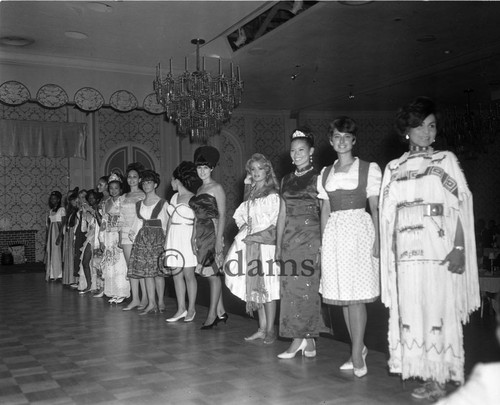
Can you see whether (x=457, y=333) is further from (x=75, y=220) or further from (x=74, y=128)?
(x=74, y=128)

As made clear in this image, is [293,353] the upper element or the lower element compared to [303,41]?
lower

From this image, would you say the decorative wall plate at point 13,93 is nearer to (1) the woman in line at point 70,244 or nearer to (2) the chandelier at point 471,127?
(1) the woman in line at point 70,244

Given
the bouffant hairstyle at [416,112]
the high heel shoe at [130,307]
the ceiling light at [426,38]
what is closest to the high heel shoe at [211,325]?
the high heel shoe at [130,307]

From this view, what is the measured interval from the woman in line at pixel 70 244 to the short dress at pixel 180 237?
3486 millimetres

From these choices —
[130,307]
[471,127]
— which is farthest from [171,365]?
[471,127]

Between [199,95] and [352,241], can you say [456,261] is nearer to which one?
[352,241]

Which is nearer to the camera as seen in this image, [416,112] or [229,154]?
[416,112]

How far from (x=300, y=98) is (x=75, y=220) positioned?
20.7 ft

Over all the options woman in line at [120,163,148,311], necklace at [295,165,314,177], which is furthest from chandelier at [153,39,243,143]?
necklace at [295,165,314,177]

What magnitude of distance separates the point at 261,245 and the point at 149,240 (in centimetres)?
173

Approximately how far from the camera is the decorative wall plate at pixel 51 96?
860cm

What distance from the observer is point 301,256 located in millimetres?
3723

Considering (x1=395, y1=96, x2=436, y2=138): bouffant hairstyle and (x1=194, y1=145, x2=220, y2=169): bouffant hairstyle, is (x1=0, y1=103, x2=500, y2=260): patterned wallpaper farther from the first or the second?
(x1=395, y1=96, x2=436, y2=138): bouffant hairstyle

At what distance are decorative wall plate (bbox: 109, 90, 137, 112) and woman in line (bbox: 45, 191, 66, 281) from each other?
1777 millimetres
